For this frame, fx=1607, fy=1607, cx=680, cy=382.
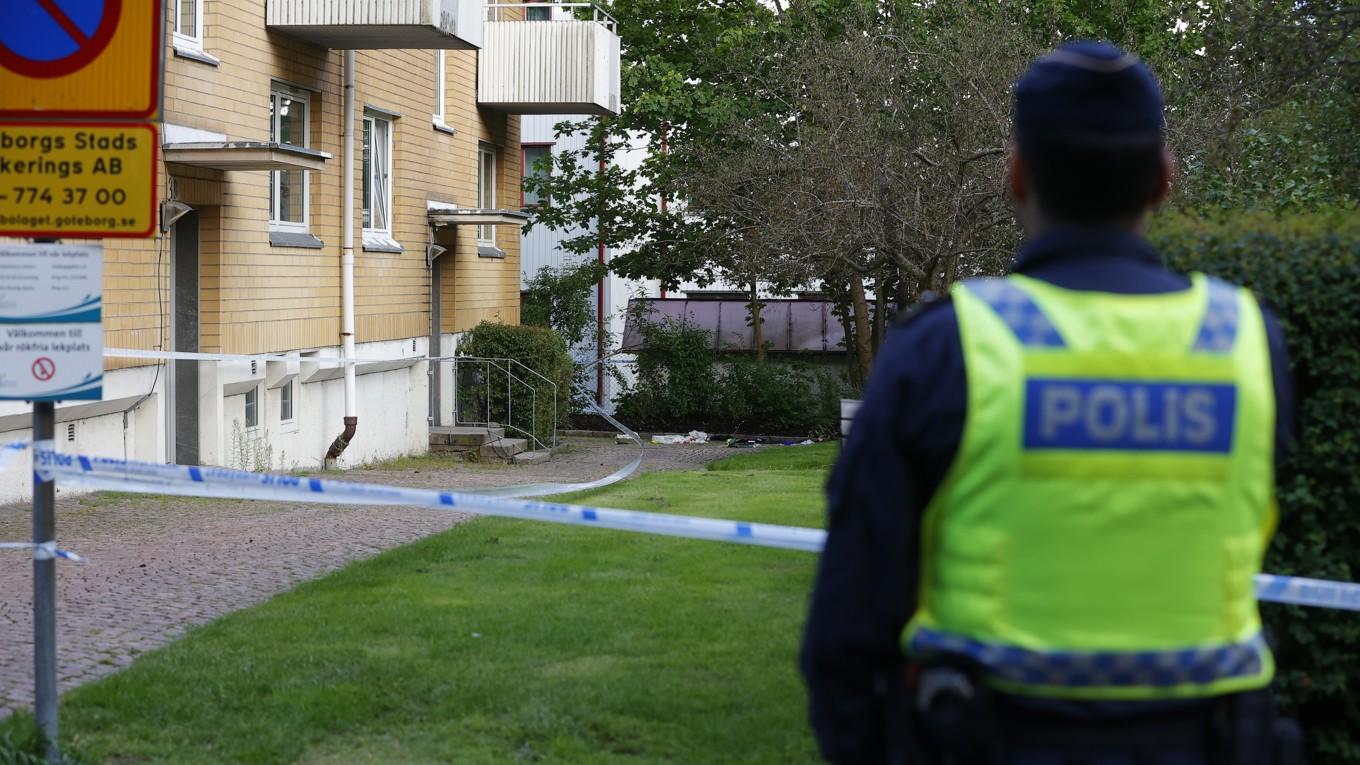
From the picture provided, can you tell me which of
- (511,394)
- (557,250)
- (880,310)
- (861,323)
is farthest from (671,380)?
(511,394)

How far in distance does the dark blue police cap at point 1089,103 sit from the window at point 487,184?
24.7 meters

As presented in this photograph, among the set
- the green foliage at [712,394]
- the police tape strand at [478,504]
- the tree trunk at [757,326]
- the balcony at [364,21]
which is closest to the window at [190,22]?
the balcony at [364,21]

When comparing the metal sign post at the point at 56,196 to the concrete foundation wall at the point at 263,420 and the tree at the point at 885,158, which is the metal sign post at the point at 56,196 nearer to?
the concrete foundation wall at the point at 263,420

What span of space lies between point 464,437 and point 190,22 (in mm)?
9235

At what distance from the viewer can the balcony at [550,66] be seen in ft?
80.8

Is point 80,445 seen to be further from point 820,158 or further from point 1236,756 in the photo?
point 1236,756

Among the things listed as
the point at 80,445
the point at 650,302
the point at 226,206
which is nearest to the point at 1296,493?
the point at 80,445

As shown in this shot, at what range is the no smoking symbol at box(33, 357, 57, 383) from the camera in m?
5.19

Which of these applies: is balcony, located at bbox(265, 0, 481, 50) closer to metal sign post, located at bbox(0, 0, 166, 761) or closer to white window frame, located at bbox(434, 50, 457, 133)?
white window frame, located at bbox(434, 50, 457, 133)

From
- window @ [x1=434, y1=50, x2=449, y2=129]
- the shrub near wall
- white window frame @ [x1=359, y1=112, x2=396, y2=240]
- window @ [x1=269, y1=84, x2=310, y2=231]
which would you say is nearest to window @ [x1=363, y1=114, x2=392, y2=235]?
white window frame @ [x1=359, y1=112, x2=396, y2=240]

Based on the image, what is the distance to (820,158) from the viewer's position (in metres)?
19.4

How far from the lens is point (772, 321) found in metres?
36.5

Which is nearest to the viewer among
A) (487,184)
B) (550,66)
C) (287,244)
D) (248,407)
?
(248,407)

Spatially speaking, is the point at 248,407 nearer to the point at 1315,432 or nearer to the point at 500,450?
the point at 500,450
